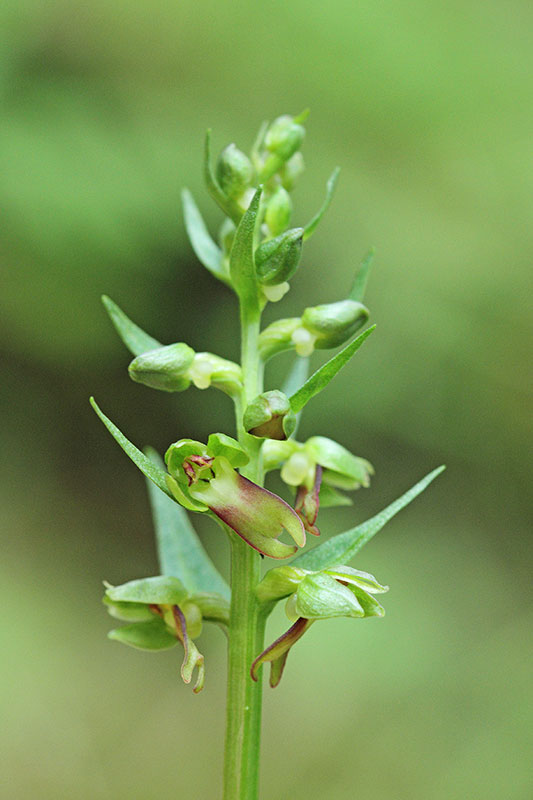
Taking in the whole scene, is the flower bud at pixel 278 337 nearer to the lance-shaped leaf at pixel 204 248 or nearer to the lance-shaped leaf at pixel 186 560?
the lance-shaped leaf at pixel 204 248

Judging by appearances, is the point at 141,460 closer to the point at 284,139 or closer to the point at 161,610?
the point at 161,610

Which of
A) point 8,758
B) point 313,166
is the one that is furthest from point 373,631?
point 313,166

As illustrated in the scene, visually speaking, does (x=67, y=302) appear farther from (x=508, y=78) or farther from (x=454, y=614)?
(x=508, y=78)

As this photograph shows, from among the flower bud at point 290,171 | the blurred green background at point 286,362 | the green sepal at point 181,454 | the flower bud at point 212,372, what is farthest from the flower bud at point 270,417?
the blurred green background at point 286,362

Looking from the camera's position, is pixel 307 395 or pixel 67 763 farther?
pixel 67 763

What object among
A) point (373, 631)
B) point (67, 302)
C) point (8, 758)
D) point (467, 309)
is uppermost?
point (467, 309)

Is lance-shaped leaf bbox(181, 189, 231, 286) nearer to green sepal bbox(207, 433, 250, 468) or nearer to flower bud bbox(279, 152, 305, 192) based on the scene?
flower bud bbox(279, 152, 305, 192)
